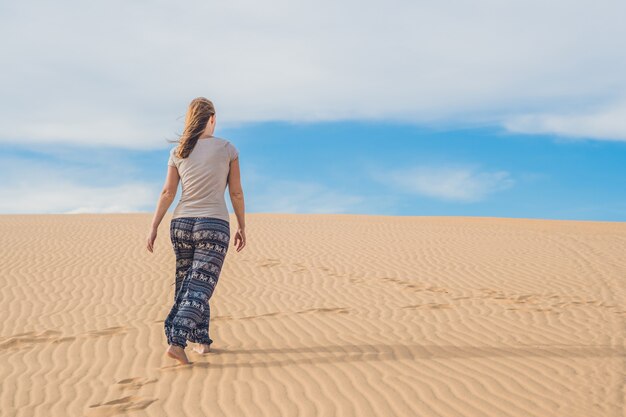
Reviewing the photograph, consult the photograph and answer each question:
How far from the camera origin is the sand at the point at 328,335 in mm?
4673

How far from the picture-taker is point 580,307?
361 inches

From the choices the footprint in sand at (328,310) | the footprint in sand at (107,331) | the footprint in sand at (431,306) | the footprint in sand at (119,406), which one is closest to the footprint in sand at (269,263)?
the footprint in sand at (328,310)

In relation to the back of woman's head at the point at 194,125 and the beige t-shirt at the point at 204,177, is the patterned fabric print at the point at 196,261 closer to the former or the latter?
the beige t-shirt at the point at 204,177

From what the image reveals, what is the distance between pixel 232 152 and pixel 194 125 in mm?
403

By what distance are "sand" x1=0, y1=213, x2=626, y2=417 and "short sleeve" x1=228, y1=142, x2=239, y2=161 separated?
1868 mm

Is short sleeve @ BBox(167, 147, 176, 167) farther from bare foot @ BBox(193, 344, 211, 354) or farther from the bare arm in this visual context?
bare foot @ BBox(193, 344, 211, 354)

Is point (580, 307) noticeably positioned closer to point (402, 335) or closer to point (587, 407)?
point (402, 335)

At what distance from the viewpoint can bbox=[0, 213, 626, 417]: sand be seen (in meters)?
4.67

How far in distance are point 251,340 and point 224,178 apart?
205 centimetres

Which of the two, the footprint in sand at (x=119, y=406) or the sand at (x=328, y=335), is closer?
the footprint in sand at (x=119, y=406)

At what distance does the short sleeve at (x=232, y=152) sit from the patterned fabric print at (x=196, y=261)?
576mm

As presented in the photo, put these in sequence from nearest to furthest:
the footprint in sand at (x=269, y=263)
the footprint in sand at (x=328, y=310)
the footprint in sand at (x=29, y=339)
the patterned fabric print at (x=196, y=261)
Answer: the patterned fabric print at (x=196, y=261), the footprint in sand at (x=29, y=339), the footprint in sand at (x=328, y=310), the footprint in sand at (x=269, y=263)

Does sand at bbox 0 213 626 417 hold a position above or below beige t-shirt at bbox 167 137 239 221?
below

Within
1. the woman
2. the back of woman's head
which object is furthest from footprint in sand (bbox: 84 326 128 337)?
Result: the back of woman's head
